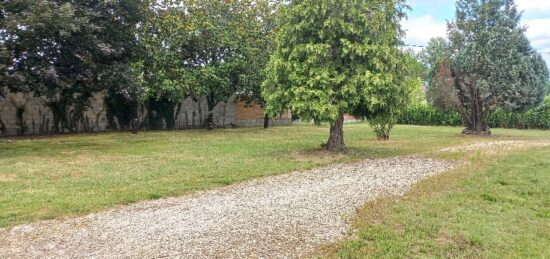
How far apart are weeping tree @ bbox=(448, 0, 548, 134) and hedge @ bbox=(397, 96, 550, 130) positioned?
453cm

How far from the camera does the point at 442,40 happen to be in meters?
19.9

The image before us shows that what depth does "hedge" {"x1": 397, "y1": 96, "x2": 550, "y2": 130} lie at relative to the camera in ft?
85.7

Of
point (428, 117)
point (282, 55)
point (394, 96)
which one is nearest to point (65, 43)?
point (282, 55)

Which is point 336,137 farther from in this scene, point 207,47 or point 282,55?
point 207,47

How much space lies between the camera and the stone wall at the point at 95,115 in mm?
18266

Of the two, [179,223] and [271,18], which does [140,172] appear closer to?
[179,223]

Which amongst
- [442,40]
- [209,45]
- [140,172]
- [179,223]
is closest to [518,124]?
[442,40]

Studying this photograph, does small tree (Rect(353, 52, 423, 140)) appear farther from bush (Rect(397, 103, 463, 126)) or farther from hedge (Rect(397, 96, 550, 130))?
bush (Rect(397, 103, 463, 126))

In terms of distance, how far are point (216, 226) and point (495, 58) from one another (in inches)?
627

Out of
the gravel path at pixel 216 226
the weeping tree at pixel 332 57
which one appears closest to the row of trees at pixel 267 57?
the weeping tree at pixel 332 57

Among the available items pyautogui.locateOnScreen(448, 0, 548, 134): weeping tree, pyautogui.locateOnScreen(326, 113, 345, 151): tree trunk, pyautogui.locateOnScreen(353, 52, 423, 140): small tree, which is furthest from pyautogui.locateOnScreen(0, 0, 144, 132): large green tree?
pyautogui.locateOnScreen(448, 0, 548, 134): weeping tree

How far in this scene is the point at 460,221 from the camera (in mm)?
5125

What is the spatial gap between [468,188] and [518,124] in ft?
77.4

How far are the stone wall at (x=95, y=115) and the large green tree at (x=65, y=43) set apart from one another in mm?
5158
